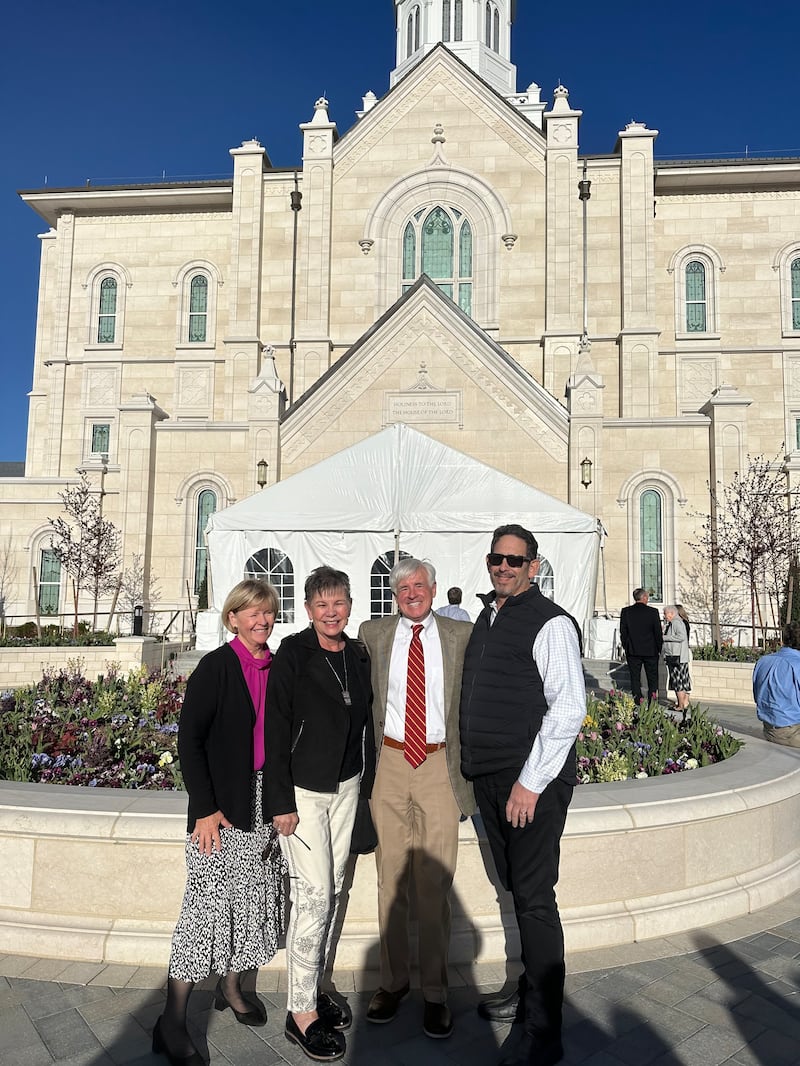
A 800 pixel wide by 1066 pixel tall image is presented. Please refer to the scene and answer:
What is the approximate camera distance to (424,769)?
350cm

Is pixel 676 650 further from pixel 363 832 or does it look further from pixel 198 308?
pixel 198 308

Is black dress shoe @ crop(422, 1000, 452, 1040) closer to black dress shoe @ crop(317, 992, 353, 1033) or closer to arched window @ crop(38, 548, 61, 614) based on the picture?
black dress shoe @ crop(317, 992, 353, 1033)

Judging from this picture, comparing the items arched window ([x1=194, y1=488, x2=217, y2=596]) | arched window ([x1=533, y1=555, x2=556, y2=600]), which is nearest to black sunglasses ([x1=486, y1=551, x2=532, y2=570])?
arched window ([x1=533, y1=555, x2=556, y2=600])

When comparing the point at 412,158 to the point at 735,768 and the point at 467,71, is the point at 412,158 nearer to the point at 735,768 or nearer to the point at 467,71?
the point at 467,71

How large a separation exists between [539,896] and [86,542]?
1931 cm

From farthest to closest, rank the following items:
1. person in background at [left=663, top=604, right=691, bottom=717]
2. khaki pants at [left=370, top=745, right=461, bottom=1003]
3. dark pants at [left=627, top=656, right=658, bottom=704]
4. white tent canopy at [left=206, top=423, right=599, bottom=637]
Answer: white tent canopy at [left=206, top=423, right=599, bottom=637] → person in background at [left=663, top=604, right=691, bottom=717] → dark pants at [left=627, top=656, right=658, bottom=704] → khaki pants at [left=370, top=745, right=461, bottom=1003]

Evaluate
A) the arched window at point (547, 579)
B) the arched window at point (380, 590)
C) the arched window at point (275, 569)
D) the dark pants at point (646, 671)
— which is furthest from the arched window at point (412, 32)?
the dark pants at point (646, 671)

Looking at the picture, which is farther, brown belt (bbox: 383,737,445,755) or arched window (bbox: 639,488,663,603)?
arched window (bbox: 639,488,663,603)

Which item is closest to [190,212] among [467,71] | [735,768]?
[467,71]

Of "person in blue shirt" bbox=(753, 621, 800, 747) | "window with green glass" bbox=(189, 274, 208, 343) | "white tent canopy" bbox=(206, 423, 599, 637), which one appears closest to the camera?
"person in blue shirt" bbox=(753, 621, 800, 747)

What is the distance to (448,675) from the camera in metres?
3.56

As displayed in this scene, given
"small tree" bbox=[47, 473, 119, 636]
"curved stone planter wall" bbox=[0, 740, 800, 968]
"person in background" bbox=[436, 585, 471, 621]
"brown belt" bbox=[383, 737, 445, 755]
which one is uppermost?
"small tree" bbox=[47, 473, 119, 636]

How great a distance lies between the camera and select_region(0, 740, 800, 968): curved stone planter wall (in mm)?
3883

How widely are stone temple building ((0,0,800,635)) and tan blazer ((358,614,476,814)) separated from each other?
16.3 meters
